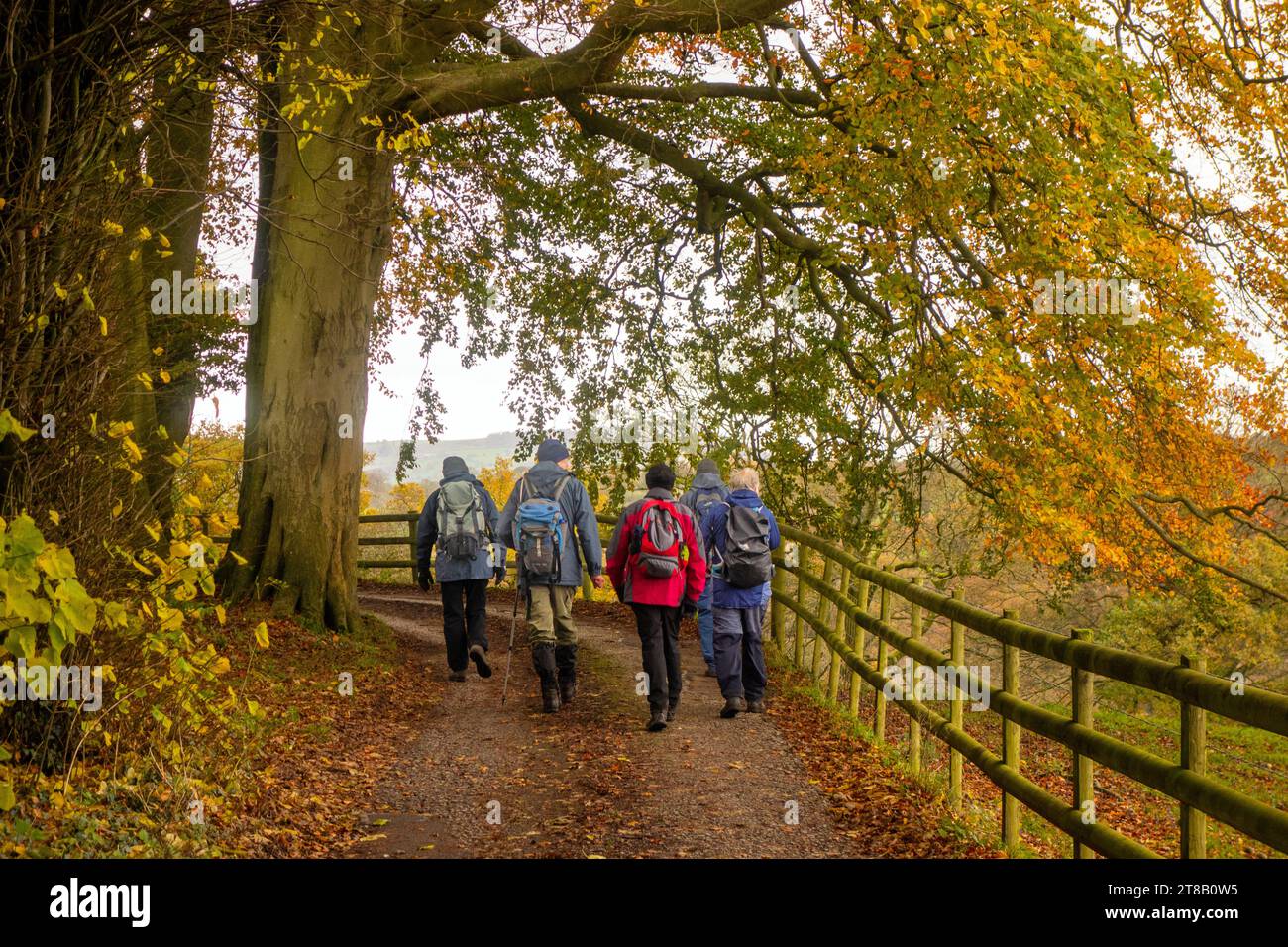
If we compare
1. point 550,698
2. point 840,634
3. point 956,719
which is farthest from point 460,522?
point 956,719

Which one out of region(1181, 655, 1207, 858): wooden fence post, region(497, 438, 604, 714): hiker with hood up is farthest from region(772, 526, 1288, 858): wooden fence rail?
region(497, 438, 604, 714): hiker with hood up

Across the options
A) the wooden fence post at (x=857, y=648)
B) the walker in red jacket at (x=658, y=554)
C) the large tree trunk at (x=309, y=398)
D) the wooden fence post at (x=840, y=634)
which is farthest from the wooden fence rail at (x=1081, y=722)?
the large tree trunk at (x=309, y=398)

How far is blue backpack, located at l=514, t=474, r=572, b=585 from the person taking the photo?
861cm

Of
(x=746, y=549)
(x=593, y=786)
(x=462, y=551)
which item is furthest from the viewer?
(x=462, y=551)

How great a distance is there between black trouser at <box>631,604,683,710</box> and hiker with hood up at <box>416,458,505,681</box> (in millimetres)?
1777

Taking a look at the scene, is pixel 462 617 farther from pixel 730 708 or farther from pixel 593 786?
pixel 593 786

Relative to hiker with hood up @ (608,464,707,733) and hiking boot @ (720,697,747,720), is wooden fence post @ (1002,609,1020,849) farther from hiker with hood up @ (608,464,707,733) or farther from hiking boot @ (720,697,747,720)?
hiking boot @ (720,697,747,720)

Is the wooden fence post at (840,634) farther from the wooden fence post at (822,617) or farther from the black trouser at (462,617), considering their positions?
the black trouser at (462,617)

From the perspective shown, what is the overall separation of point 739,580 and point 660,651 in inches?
33.2

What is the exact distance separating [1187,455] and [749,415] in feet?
20.2

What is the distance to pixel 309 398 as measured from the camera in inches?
448

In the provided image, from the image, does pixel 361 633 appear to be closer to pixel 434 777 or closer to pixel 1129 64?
pixel 434 777

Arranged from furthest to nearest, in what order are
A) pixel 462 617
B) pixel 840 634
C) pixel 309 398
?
pixel 309 398 < pixel 462 617 < pixel 840 634

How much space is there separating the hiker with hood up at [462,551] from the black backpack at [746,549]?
2124mm
